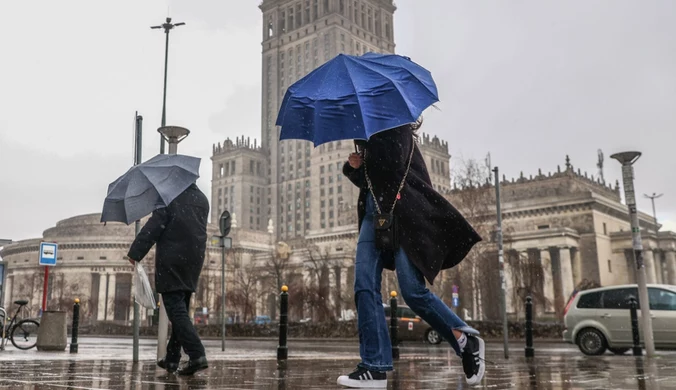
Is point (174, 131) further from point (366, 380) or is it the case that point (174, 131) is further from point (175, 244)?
point (366, 380)

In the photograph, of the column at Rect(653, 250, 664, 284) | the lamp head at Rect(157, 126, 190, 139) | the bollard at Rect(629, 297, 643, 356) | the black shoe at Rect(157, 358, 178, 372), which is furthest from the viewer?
the column at Rect(653, 250, 664, 284)

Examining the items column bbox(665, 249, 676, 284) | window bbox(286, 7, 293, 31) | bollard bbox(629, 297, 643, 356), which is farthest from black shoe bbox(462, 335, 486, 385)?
window bbox(286, 7, 293, 31)

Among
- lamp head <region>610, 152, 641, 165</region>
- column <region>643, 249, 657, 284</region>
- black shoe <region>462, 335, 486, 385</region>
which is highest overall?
column <region>643, 249, 657, 284</region>

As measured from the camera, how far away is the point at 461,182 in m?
34.1

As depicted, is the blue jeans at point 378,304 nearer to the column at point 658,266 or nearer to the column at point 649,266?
the column at point 649,266

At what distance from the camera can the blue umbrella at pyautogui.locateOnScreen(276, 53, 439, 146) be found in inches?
183

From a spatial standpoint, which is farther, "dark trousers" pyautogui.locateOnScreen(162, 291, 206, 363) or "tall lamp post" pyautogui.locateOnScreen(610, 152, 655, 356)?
"tall lamp post" pyautogui.locateOnScreen(610, 152, 655, 356)

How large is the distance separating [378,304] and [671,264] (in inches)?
3040

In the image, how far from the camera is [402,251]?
4.74 meters

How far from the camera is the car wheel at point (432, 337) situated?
23.9 metres

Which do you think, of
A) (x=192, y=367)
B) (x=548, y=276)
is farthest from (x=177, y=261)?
(x=548, y=276)

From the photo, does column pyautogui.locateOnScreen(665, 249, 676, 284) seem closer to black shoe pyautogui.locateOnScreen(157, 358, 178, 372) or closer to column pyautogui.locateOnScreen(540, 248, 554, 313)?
column pyautogui.locateOnScreen(540, 248, 554, 313)

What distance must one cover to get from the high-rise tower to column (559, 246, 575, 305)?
7462 cm

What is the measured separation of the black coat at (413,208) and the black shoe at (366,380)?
31.2 inches
